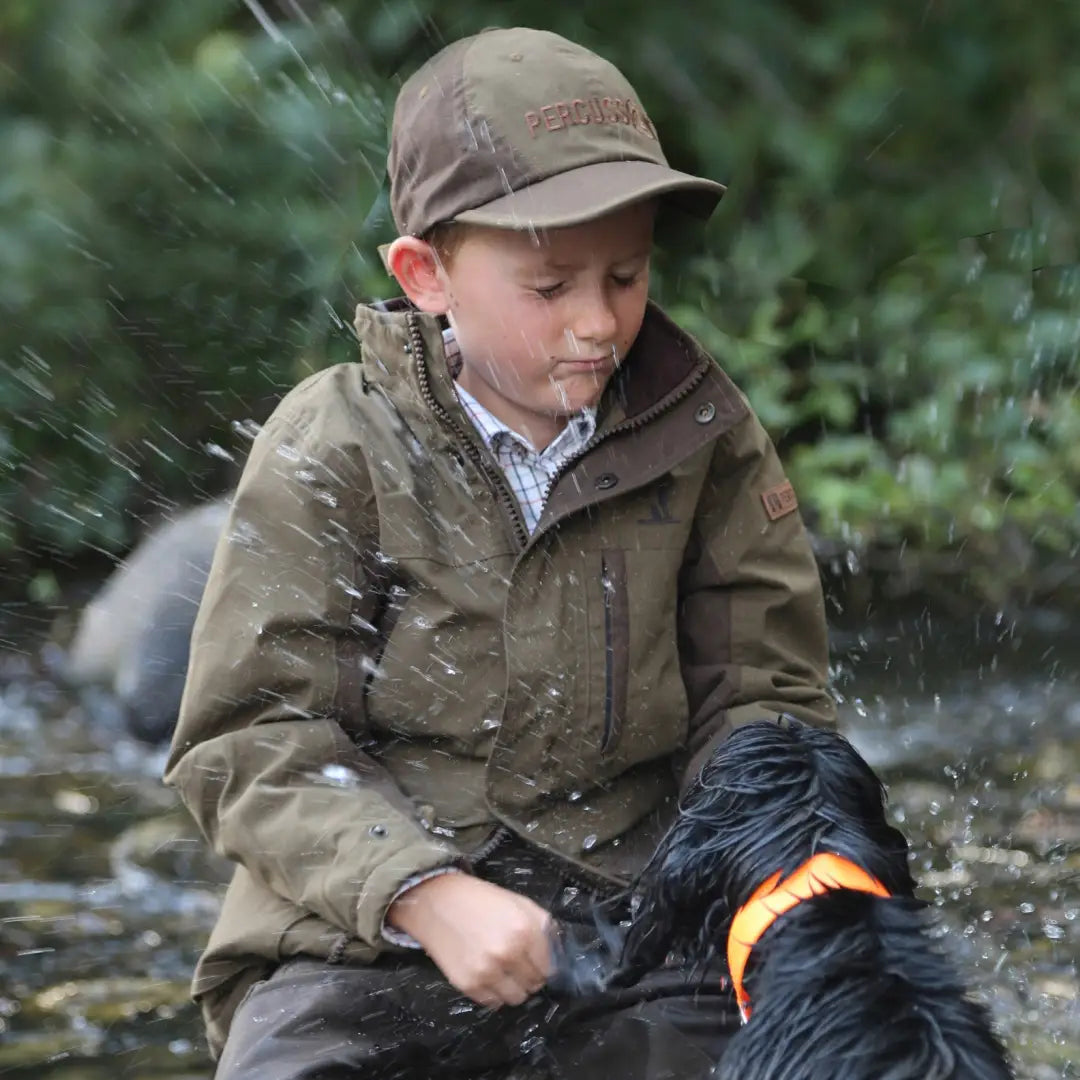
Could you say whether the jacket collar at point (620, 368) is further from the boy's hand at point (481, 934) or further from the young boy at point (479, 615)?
the boy's hand at point (481, 934)

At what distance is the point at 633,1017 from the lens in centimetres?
230

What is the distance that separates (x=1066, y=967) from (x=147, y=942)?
204 centimetres

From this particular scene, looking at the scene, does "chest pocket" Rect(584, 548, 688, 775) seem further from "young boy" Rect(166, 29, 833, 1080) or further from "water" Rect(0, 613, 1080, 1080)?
"water" Rect(0, 613, 1080, 1080)

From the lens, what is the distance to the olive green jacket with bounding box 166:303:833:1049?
2.41 metres

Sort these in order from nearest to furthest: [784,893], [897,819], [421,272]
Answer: [784,893]
[421,272]
[897,819]

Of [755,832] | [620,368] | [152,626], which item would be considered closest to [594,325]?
[620,368]

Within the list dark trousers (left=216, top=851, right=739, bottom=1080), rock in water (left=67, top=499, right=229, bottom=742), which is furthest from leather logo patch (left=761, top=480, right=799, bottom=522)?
rock in water (left=67, top=499, right=229, bottom=742)

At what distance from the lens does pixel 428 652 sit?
249 cm

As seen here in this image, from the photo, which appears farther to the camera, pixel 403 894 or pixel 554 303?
pixel 554 303

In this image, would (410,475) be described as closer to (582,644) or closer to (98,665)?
(582,644)

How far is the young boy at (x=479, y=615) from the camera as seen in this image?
2332 mm

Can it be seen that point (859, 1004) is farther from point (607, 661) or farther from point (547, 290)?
point (547, 290)

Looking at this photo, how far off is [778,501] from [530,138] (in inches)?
29.4

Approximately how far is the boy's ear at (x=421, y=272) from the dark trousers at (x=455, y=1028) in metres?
1.06
